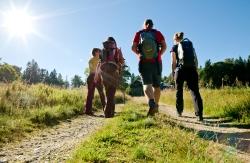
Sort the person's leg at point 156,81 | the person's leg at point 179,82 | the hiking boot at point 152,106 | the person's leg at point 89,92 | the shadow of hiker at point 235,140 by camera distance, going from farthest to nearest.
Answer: the person's leg at point 89,92, the person's leg at point 179,82, the person's leg at point 156,81, the hiking boot at point 152,106, the shadow of hiker at point 235,140

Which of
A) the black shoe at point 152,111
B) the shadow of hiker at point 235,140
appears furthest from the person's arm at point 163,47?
the shadow of hiker at point 235,140

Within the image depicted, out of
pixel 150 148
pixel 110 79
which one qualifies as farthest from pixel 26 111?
pixel 150 148

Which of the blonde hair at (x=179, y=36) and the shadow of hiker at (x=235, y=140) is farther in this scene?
the blonde hair at (x=179, y=36)

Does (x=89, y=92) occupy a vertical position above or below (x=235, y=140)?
above

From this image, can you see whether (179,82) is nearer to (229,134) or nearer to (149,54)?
(149,54)

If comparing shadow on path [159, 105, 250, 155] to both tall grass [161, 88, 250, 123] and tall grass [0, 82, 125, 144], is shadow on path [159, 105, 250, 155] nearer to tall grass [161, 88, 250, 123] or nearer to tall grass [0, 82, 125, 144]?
tall grass [161, 88, 250, 123]

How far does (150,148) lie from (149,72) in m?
4.16

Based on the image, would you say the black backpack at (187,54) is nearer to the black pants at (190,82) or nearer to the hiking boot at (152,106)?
the black pants at (190,82)

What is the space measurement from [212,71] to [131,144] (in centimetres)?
9476

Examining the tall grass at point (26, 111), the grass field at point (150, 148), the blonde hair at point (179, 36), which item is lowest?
the grass field at point (150, 148)

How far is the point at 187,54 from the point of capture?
33.5 ft

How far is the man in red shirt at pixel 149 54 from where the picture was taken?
9.17 m

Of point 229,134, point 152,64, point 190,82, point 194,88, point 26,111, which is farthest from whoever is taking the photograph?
point 190,82

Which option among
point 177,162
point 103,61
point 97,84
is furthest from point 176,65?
point 177,162
